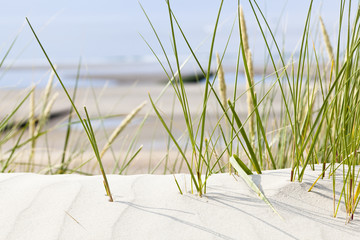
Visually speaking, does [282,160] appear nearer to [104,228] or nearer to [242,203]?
[242,203]

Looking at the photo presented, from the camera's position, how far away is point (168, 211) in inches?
44.8

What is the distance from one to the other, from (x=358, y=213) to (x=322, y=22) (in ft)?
2.67

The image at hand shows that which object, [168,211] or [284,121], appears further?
[284,121]

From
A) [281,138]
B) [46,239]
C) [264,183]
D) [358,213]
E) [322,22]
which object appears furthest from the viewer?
[281,138]

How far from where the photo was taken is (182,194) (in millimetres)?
1221

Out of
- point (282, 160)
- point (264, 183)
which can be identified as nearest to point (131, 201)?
point (264, 183)

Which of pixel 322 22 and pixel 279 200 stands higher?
pixel 322 22

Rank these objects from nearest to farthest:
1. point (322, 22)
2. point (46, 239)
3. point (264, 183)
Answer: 1. point (46, 239)
2. point (264, 183)
3. point (322, 22)

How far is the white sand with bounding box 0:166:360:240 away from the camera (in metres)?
1.05

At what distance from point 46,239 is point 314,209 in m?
0.59

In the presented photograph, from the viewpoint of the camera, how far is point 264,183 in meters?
1.28

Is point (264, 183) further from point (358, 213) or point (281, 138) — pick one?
point (281, 138)

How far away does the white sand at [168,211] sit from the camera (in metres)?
1.05

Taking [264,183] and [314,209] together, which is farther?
[264,183]
